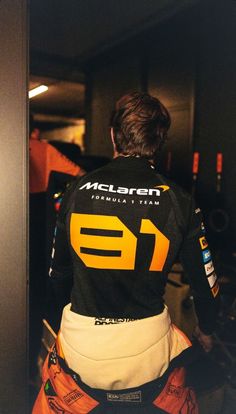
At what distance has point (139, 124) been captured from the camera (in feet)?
3.97

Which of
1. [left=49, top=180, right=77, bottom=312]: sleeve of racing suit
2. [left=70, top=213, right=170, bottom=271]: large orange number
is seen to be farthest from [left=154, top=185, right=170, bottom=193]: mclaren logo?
[left=49, top=180, right=77, bottom=312]: sleeve of racing suit

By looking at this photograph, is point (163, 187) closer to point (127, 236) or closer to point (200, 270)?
point (127, 236)

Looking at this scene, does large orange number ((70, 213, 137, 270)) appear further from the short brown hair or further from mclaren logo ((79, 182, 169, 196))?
the short brown hair

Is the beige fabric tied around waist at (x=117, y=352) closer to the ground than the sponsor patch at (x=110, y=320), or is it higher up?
closer to the ground

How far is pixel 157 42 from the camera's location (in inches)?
187

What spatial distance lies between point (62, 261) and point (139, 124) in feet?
1.66

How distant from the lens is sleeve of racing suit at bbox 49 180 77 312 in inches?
48.6

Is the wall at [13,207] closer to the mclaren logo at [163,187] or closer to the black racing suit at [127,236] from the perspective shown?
the black racing suit at [127,236]

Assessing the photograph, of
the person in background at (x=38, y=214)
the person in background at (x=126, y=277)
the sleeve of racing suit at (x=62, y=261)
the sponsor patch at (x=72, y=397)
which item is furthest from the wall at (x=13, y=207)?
the person in background at (x=38, y=214)

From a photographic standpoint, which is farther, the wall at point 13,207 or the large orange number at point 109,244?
the wall at point 13,207

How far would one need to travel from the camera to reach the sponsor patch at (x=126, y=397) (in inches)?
45.1

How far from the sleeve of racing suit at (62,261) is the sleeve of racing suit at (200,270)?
370mm

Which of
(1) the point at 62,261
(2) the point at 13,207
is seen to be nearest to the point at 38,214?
(2) the point at 13,207

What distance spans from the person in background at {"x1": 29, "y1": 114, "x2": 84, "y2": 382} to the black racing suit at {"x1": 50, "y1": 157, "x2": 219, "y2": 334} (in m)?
1.06
